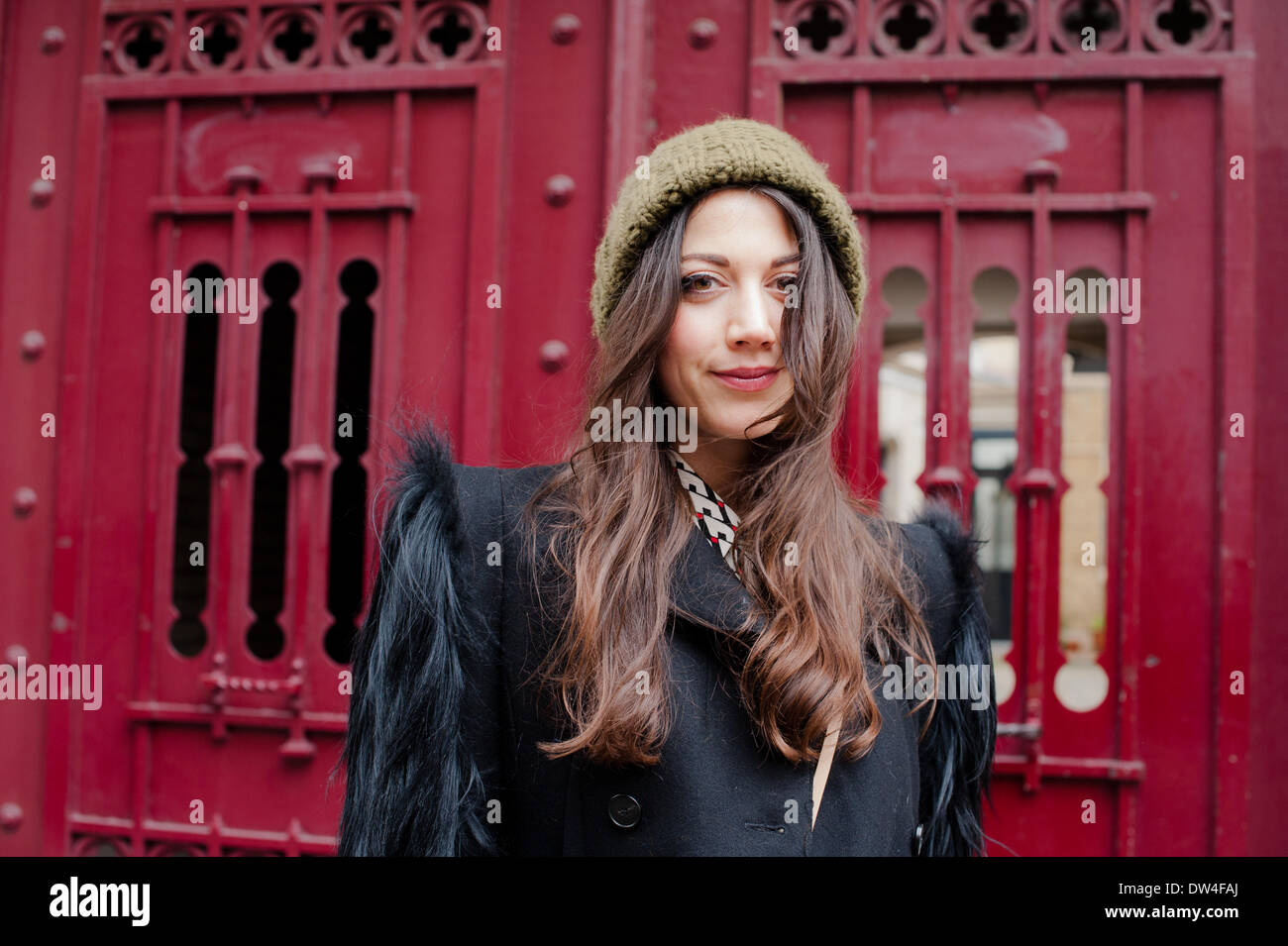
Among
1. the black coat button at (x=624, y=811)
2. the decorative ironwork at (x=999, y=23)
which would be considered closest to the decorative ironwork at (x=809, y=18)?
the decorative ironwork at (x=999, y=23)

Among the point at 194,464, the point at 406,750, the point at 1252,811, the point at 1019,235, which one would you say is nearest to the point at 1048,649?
the point at 1252,811

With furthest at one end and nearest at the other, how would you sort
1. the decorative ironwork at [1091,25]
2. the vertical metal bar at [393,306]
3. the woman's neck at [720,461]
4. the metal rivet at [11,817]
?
the metal rivet at [11,817] < the vertical metal bar at [393,306] < the decorative ironwork at [1091,25] < the woman's neck at [720,461]

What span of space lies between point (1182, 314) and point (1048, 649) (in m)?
0.84

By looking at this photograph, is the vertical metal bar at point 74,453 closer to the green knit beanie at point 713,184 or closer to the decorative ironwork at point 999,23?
the green knit beanie at point 713,184

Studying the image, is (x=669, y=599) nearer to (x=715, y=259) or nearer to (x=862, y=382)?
(x=715, y=259)

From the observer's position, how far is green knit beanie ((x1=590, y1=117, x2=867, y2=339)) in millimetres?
1258

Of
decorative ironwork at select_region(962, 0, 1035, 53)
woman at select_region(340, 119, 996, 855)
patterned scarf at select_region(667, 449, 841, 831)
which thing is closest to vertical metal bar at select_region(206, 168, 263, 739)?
woman at select_region(340, 119, 996, 855)

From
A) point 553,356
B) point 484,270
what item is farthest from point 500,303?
point 553,356

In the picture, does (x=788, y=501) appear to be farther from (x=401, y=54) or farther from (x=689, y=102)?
(x=401, y=54)

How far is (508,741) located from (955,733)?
31.2 inches

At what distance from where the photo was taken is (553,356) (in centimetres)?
208

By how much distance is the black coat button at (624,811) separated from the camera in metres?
1.15

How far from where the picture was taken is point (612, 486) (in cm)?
129

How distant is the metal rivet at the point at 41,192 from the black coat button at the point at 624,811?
2263mm
